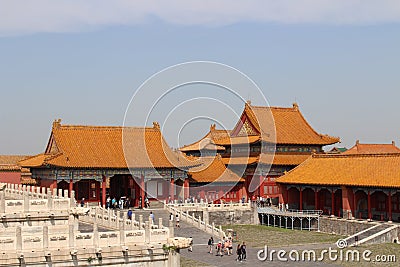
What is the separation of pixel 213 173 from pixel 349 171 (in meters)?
16.3

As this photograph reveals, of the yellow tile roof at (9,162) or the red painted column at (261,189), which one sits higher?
the yellow tile roof at (9,162)

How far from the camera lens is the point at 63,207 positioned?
102 ft

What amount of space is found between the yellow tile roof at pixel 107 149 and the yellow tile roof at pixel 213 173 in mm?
2742

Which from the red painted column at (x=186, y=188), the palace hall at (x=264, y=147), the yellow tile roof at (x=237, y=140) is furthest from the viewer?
the yellow tile roof at (x=237, y=140)

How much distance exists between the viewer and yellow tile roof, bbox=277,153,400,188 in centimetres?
5209

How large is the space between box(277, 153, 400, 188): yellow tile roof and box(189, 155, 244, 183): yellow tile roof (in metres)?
7.90

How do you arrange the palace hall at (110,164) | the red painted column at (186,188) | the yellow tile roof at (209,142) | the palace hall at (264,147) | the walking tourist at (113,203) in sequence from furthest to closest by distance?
the yellow tile roof at (209,142), the palace hall at (264,147), the red painted column at (186,188), the palace hall at (110,164), the walking tourist at (113,203)

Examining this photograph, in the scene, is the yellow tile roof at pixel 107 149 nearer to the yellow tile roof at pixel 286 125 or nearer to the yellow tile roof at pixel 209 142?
the yellow tile roof at pixel 286 125

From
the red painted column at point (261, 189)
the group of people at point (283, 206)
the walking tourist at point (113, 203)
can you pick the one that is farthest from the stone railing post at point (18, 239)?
the red painted column at point (261, 189)

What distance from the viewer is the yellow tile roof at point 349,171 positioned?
171 ft

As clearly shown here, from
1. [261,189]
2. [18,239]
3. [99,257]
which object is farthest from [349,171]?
[18,239]

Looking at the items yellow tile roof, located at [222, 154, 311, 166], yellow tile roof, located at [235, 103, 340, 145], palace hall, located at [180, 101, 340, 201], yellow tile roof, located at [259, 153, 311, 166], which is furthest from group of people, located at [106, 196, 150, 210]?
yellow tile roof, located at [235, 103, 340, 145]

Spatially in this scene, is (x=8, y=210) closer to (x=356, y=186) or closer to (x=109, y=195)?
(x=356, y=186)

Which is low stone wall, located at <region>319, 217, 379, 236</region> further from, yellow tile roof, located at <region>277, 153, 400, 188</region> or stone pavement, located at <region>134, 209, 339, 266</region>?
stone pavement, located at <region>134, 209, 339, 266</region>
